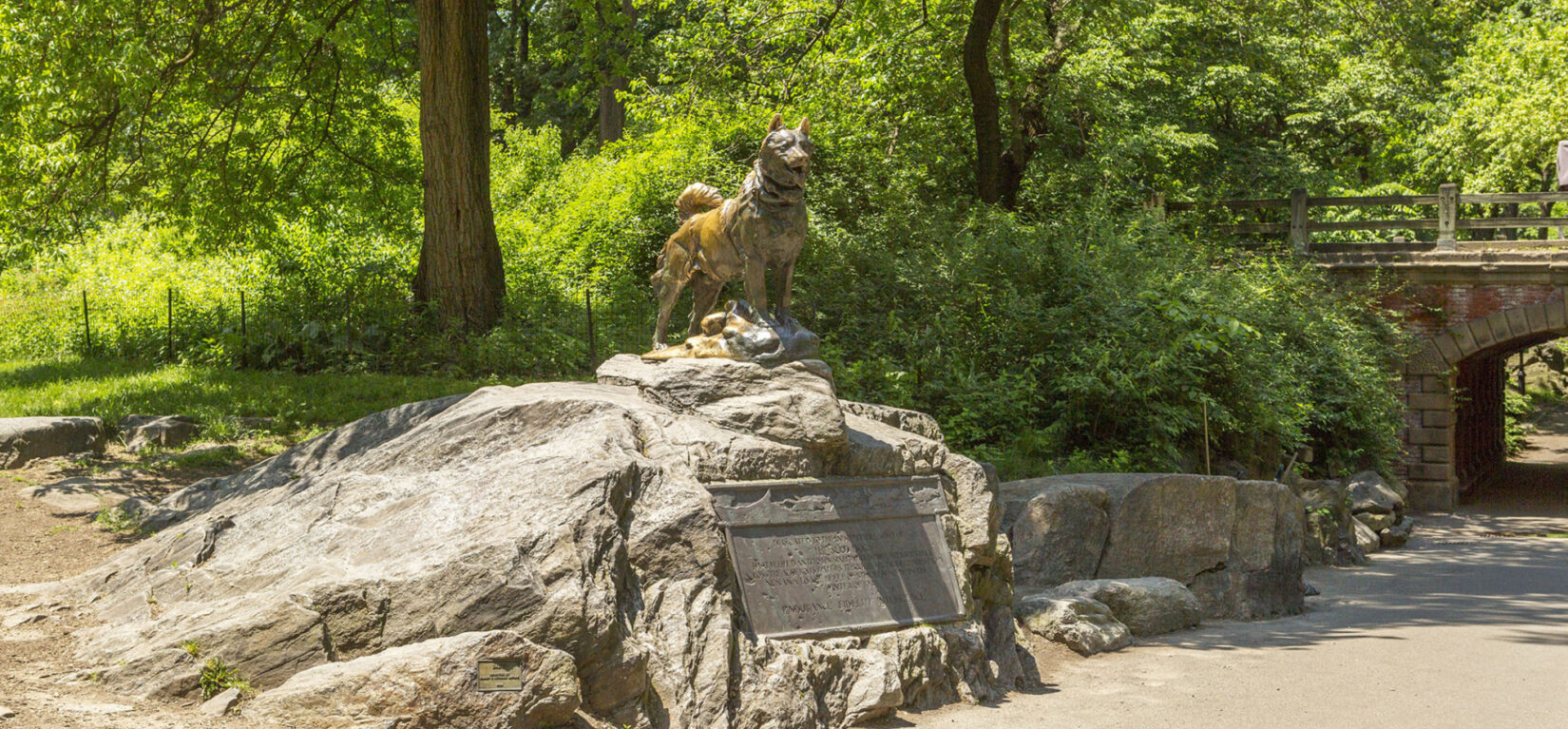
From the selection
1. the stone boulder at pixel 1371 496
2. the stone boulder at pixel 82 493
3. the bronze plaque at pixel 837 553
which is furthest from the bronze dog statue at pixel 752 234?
the stone boulder at pixel 1371 496

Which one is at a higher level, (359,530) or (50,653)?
(359,530)

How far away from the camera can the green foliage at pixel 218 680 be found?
5.10m

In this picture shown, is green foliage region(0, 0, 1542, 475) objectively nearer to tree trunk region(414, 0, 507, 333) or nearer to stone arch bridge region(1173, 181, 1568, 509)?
tree trunk region(414, 0, 507, 333)

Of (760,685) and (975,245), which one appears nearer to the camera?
(760,685)

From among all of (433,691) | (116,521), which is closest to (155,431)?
(116,521)

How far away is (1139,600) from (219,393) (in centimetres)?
960

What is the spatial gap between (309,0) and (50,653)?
1014cm

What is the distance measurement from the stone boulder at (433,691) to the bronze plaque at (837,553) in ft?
4.24

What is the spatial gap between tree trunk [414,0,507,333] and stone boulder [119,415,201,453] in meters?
3.29

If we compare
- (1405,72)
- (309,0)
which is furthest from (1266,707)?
(1405,72)

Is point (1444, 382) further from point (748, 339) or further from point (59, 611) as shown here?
point (59, 611)

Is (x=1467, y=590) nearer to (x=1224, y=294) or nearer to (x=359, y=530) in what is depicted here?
(x=1224, y=294)

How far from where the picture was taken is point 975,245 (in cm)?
1510

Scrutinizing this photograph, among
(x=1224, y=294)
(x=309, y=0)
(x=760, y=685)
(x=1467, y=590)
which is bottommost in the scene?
(x=1467, y=590)
